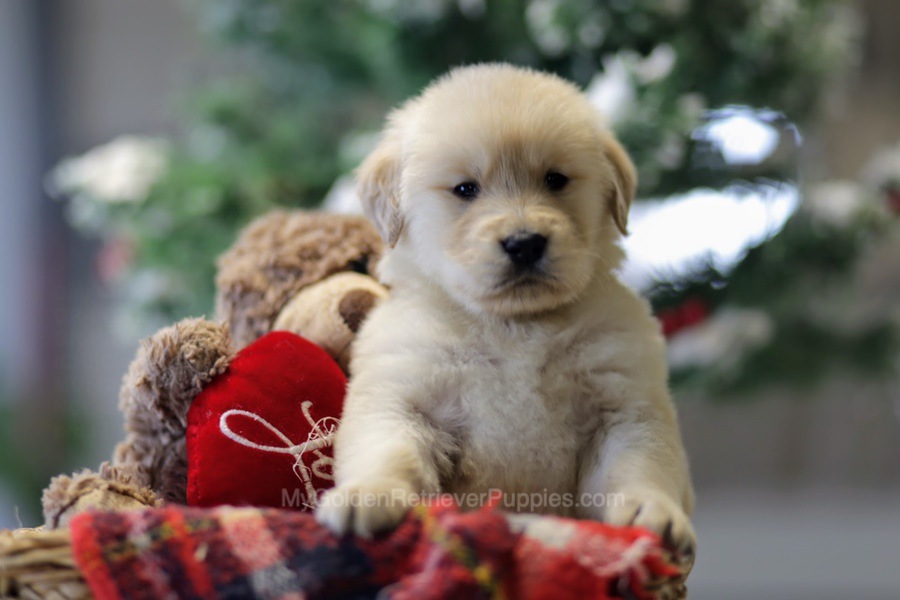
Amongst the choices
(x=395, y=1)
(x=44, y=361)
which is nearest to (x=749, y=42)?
(x=395, y=1)

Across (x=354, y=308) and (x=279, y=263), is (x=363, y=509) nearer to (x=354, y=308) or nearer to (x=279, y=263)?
(x=354, y=308)

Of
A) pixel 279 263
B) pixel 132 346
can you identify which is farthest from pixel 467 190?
pixel 132 346

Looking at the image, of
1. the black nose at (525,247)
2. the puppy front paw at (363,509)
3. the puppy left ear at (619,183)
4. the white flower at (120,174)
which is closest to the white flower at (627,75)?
the puppy left ear at (619,183)

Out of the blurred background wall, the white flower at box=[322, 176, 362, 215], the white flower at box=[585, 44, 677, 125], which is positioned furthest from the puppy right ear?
the blurred background wall

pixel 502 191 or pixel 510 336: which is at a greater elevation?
pixel 502 191

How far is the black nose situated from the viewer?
3.83 feet

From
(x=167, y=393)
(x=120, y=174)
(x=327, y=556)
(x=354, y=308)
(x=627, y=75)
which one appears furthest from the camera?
(x=120, y=174)

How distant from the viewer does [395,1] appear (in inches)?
84.7

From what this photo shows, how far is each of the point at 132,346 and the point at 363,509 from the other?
3945mm

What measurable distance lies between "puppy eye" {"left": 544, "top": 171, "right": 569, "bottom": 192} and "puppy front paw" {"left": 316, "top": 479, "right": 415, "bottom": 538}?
53 cm

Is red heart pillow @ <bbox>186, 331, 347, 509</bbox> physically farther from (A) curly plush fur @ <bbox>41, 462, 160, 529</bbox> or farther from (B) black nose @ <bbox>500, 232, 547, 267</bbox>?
(B) black nose @ <bbox>500, 232, 547, 267</bbox>

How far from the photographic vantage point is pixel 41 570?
938mm

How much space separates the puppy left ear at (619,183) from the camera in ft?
4.38

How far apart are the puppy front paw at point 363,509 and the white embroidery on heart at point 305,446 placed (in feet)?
0.86
